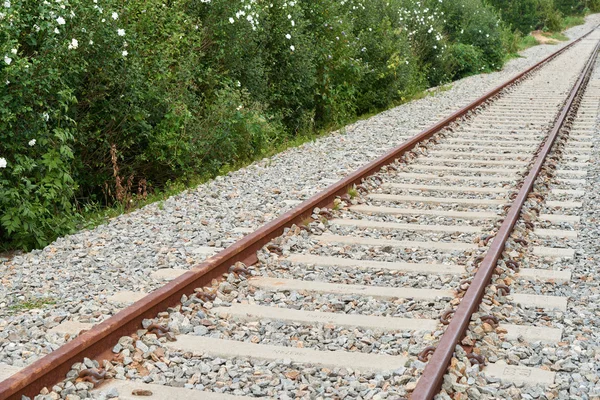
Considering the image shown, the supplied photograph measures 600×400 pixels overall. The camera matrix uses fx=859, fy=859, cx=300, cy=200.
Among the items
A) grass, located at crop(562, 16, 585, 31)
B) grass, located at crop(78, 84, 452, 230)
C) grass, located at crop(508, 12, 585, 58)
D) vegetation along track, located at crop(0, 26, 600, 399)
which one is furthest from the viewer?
grass, located at crop(562, 16, 585, 31)

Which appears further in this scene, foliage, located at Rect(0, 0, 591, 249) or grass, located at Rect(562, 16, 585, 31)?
grass, located at Rect(562, 16, 585, 31)

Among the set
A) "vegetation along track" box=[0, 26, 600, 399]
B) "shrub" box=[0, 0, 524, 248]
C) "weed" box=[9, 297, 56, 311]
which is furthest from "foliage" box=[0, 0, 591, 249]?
Result: "vegetation along track" box=[0, 26, 600, 399]

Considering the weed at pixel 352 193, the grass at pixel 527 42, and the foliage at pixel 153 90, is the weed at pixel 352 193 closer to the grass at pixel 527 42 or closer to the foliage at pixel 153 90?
the foliage at pixel 153 90

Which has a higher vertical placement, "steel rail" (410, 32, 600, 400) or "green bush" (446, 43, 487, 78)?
"green bush" (446, 43, 487, 78)

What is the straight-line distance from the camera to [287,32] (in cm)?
1319

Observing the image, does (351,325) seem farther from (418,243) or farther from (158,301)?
(418,243)

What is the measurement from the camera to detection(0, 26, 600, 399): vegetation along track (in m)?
4.19

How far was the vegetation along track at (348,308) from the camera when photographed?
4.19 metres

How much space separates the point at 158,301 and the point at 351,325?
113cm

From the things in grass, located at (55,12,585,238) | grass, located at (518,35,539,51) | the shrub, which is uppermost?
the shrub

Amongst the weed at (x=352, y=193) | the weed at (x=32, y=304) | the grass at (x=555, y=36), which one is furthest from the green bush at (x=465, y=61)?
the weed at (x=32, y=304)

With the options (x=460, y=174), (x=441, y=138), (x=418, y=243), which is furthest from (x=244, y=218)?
(x=441, y=138)

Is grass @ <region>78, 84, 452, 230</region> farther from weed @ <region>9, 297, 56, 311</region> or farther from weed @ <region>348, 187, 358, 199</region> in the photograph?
weed @ <region>9, 297, 56, 311</region>

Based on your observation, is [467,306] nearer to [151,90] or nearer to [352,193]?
[352,193]
